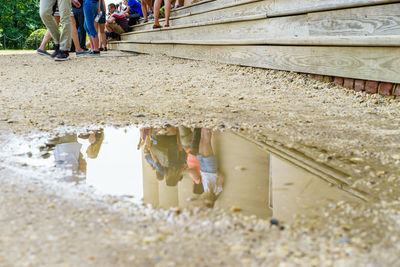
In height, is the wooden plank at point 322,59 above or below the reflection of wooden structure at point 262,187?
above

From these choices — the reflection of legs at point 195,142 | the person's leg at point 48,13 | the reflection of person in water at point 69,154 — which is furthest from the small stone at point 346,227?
the person's leg at point 48,13

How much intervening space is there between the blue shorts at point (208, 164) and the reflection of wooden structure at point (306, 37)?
1.67m

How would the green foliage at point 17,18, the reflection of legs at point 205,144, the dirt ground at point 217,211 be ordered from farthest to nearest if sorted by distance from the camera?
the green foliage at point 17,18, the reflection of legs at point 205,144, the dirt ground at point 217,211

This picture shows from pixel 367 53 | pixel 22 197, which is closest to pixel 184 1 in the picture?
pixel 367 53

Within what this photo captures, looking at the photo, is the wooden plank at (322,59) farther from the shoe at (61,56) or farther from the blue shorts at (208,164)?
the shoe at (61,56)

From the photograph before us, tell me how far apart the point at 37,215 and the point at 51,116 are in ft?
5.23

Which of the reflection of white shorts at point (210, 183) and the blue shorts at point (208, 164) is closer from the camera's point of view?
the reflection of white shorts at point (210, 183)

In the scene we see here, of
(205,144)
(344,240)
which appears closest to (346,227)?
(344,240)

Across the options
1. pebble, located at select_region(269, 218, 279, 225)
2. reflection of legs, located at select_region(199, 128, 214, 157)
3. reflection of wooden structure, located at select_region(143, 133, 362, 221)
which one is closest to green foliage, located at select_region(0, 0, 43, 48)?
reflection of legs, located at select_region(199, 128, 214, 157)

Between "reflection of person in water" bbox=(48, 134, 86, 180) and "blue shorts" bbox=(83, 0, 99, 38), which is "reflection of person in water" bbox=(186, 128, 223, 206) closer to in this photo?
"reflection of person in water" bbox=(48, 134, 86, 180)

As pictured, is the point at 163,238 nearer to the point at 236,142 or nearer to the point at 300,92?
the point at 236,142

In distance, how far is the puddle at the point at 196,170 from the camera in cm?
140

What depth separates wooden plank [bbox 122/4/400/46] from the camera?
9.66 ft

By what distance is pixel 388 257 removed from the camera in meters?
1.01
